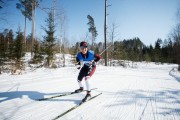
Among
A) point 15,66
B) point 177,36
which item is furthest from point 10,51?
point 177,36

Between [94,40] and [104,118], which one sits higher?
[94,40]

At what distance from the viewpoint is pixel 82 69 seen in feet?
20.9

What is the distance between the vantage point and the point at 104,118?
3.70 meters

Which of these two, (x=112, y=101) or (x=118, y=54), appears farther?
(x=118, y=54)

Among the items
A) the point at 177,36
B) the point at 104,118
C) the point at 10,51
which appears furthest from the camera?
the point at 177,36

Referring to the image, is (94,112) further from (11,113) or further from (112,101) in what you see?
(11,113)

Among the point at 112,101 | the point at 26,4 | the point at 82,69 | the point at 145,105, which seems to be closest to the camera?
the point at 145,105

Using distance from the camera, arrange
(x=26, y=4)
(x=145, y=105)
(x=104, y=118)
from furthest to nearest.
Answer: (x=26, y=4) → (x=145, y=105) → (x=104, y=118)

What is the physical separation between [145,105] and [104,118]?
1.67 meters

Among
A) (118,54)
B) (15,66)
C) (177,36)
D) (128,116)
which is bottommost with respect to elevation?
(128,116)

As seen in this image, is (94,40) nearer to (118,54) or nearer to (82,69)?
(118,54)

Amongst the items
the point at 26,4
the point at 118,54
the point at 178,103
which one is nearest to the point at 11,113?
the point at 178,103

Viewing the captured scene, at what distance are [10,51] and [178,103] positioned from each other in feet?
79.0

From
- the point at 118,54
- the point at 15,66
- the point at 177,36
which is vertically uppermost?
the point at 177,36
